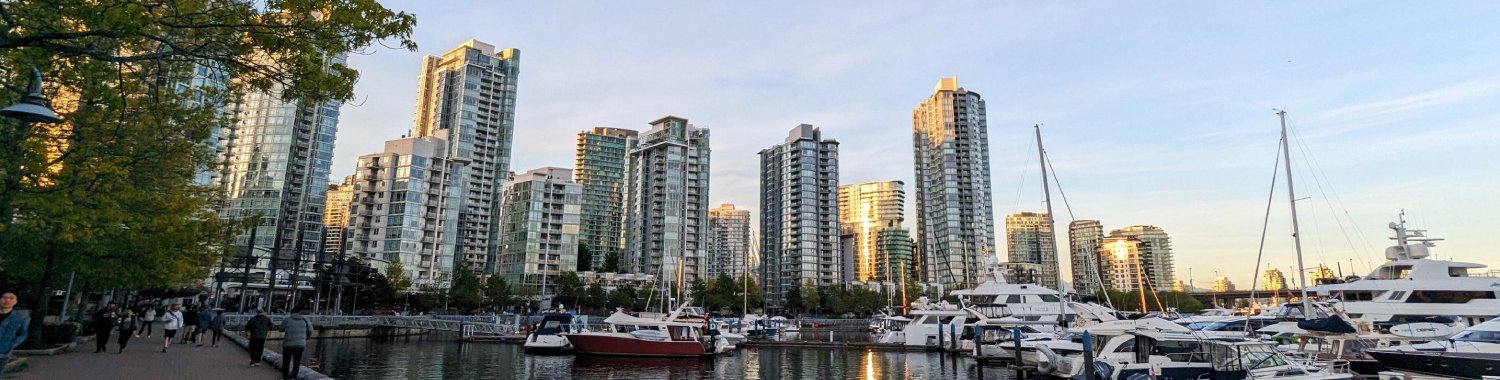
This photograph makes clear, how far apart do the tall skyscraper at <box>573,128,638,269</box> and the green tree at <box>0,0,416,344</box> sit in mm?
134664

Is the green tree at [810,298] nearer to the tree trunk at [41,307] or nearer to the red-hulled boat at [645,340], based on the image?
the red-hulled boat at [645,340]

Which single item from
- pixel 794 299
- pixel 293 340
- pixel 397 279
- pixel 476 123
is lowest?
pixel 293 340

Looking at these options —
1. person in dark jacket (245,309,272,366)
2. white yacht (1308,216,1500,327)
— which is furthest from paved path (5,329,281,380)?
white yacht (1308,216,1500,327)

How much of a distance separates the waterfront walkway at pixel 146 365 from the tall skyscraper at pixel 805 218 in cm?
11575

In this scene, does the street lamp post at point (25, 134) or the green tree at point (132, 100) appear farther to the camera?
the green tree at point (132, 100)

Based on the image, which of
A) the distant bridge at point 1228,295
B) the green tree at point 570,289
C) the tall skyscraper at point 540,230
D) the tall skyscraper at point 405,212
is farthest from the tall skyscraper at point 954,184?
the tall skyscraper at point 405,212

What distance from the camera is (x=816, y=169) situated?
14338 centimetres

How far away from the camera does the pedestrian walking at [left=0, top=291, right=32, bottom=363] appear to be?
11.2m

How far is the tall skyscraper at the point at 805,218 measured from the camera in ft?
457

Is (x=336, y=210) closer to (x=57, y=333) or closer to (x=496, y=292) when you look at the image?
(x=496, y=292)

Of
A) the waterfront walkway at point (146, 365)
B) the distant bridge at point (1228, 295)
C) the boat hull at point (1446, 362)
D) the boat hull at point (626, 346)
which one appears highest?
the distant bridge at point (1228, 295)

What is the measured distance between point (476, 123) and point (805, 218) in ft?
215

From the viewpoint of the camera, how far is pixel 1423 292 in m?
38.6

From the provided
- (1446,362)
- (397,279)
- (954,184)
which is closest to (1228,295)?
(954,184)
